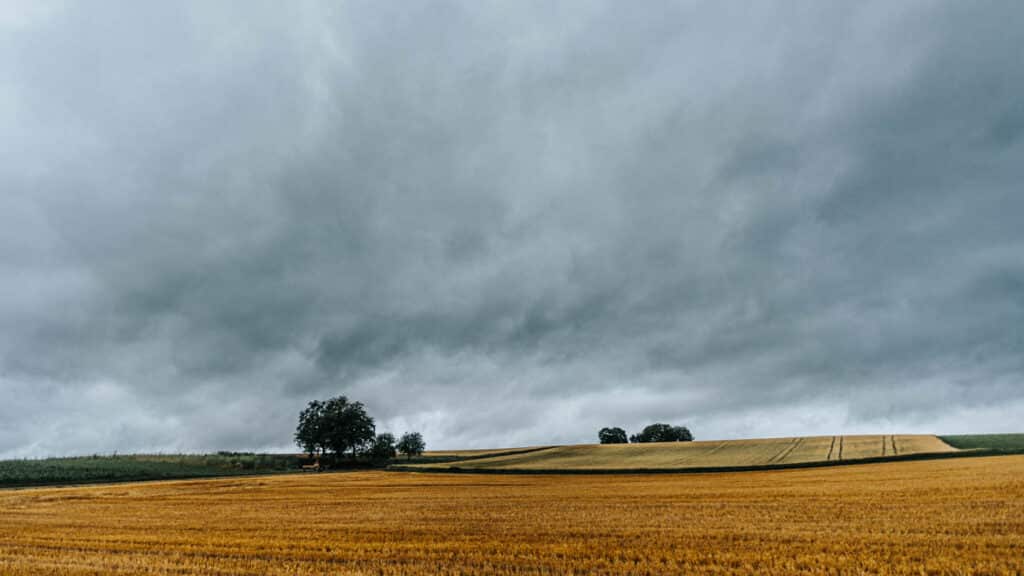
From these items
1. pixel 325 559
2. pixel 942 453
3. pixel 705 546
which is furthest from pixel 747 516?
pixel 942 453

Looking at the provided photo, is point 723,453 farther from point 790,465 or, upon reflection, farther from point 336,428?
point 336,428

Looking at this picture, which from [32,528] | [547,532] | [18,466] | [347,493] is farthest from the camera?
[18,466]

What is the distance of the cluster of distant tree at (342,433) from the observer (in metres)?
110

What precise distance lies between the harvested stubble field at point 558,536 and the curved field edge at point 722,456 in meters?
38.0

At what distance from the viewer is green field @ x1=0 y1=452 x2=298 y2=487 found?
62.7m

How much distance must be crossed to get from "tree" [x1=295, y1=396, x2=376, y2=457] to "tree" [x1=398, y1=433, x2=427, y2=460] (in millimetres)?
10816

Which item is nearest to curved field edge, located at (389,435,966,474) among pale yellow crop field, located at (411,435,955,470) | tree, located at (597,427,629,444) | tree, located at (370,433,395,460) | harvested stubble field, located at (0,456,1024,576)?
pale yellow crop field, located at (411,435,955,470)

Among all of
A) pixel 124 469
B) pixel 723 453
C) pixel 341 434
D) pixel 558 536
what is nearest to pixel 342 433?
pixel 341 434

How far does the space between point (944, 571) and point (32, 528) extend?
29374mm

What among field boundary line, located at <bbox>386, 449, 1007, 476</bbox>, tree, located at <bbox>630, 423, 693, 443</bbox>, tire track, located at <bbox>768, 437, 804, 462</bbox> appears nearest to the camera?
field boundary line, located at <bbox>386, 449, 1007, 476</bbox>

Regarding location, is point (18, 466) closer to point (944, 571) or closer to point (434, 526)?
point (434, 526)

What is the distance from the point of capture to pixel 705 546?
15062 millimetres

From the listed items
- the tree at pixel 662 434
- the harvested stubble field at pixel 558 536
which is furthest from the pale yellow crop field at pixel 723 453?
the tree at pixel 662 434

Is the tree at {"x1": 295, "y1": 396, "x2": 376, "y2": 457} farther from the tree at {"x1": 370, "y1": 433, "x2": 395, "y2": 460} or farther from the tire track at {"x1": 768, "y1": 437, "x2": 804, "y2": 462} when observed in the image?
the tire track at {"x1": 768, "y1": 437, "x2": 804, "y2": 462}
